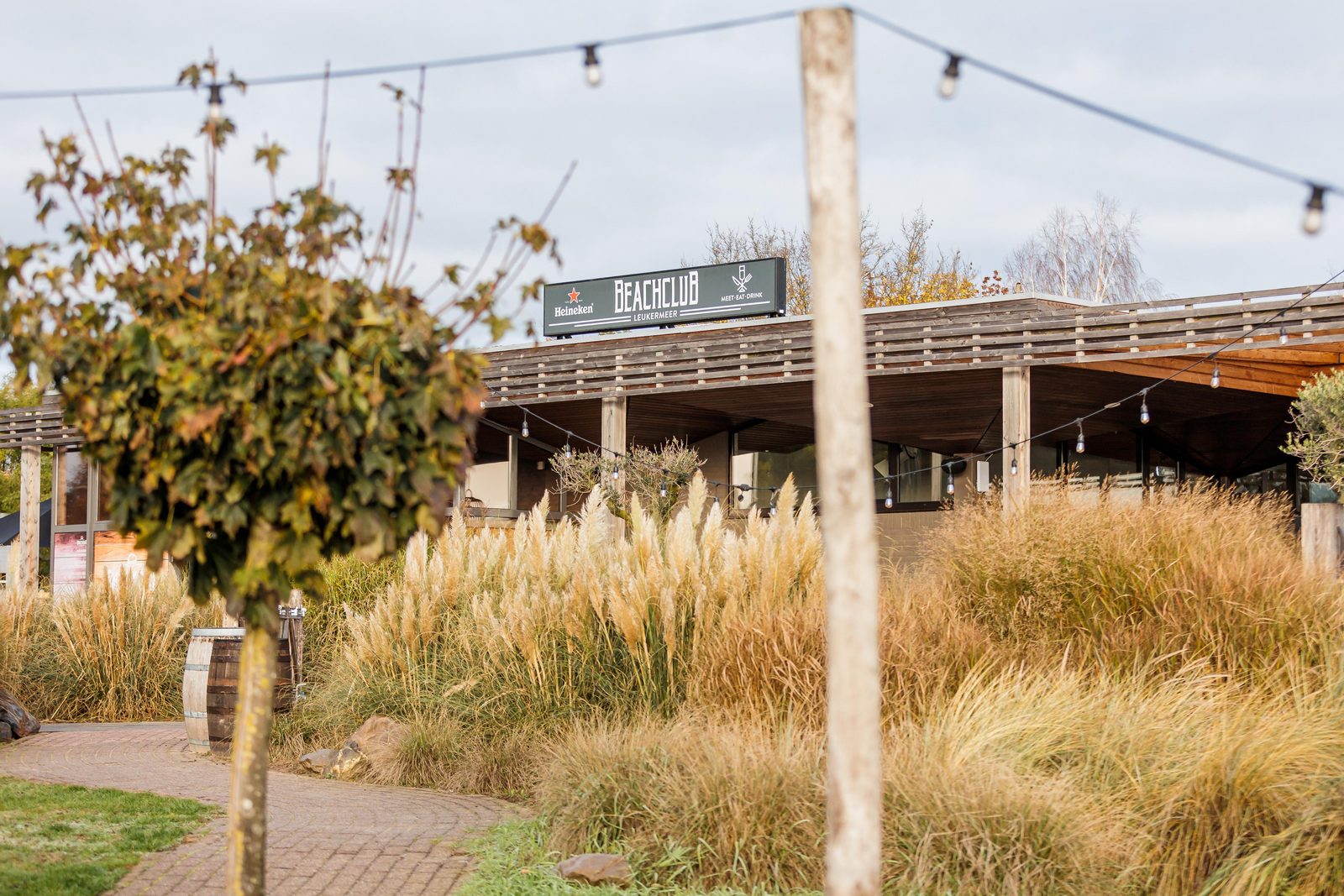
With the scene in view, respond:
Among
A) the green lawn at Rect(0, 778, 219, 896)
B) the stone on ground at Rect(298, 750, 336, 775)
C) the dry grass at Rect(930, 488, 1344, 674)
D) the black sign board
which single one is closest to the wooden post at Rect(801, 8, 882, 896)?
the green lawn at Rect(0, 778, 219, 896)

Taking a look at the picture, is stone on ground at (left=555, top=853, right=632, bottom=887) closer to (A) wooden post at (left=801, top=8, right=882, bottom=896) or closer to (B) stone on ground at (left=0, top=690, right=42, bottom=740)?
(A) wooden post at (left=801, top=8, right=882, bottom=896)

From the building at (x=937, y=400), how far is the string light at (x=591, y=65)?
16.9 feet

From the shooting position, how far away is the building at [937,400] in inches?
527

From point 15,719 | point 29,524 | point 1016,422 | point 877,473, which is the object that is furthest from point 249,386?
point 29,524

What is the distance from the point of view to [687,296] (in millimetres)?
18078

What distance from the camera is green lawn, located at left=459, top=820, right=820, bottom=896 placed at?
468cm

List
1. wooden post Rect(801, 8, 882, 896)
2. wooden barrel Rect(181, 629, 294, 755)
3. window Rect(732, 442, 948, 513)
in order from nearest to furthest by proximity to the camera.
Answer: wooden post Rect(801, 8, 882, 896) < wooden barrel Rect(181, 629, 294, 755) < window Rect(732, 442, 948, 513)

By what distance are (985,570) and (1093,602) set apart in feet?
2.07

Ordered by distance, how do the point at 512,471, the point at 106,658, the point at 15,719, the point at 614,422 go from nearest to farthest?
the point at 15,719, the point at 106,658, the point at 614,422, the point at 512,471

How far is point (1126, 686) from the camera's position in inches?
244

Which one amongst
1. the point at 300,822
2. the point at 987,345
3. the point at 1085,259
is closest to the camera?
the point at 300,822

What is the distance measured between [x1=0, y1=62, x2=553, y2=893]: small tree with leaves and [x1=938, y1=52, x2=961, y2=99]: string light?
1365 mm

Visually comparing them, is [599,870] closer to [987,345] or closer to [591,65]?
[591,65]

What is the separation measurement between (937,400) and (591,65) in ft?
41.7
